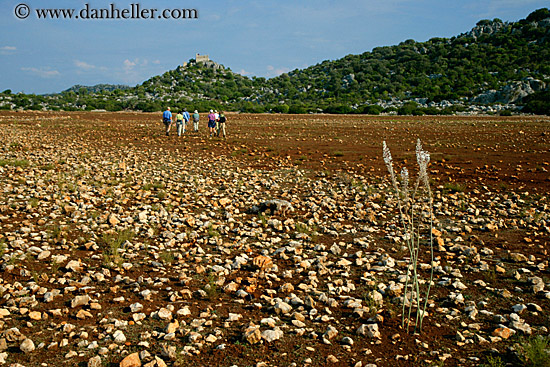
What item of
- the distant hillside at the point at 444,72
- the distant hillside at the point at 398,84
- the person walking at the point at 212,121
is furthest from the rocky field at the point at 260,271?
the distant hillside at the point at 444,72

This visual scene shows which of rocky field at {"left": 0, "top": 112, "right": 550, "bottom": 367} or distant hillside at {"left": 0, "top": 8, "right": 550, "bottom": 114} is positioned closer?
rocky field at {"left": 0, "top": 112, "right": 550, "bottom": 367}

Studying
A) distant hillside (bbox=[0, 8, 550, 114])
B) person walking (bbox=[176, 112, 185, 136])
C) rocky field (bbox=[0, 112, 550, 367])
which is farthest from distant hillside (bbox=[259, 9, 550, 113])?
rocky field (bbox=[0, 112, 550, 367])

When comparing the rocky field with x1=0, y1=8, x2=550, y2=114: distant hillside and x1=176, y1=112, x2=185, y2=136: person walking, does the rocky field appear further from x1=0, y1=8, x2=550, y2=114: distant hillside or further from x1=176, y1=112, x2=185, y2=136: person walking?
x1=0, y1=8, x2=550, y2=114: distant hillside

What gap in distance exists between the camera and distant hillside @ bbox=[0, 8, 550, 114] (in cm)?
9506

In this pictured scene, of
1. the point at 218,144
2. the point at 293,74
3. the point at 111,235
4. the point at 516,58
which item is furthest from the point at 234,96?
the point at 111,235

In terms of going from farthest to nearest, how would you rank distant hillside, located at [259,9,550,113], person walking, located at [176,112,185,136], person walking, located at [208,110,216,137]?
distant hillside, located at [259,9,550,113]
person walking, located at [176,112,185,136]
person walking, located at [208,110,216,137]

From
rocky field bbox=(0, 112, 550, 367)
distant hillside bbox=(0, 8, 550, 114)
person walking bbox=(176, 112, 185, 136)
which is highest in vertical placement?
distant hillside bbox=(0, 8, 550, 114)

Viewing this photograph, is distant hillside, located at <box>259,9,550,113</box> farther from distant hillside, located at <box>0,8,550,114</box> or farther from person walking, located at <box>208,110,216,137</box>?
person walking, located at <box>208,110,216,137</box>

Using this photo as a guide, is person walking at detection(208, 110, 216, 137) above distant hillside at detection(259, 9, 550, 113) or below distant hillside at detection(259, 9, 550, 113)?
below

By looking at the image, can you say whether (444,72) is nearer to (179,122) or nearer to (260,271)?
(179,122)

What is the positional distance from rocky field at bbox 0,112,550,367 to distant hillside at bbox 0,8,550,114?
2990 inches

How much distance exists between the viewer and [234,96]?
6117 inches

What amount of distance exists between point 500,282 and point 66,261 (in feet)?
27.0

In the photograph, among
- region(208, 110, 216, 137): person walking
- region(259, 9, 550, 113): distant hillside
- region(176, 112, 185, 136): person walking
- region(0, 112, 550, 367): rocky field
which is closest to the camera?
region(0, 112, 550, 367): rocky field
